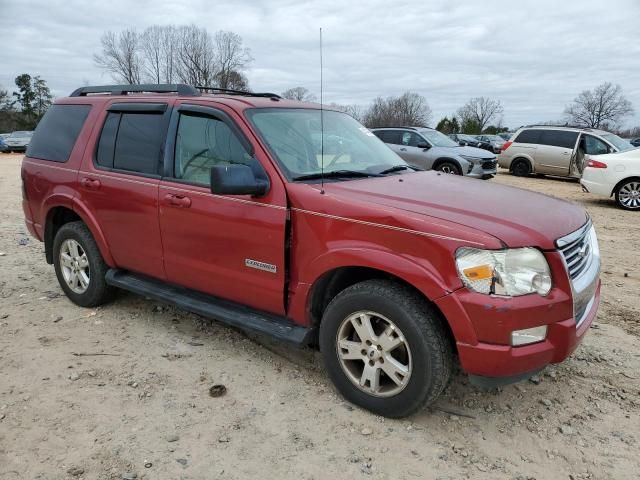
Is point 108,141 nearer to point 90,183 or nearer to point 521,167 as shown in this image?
point 90,183

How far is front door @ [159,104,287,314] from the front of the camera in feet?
10.9

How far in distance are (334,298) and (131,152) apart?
7.11 feet

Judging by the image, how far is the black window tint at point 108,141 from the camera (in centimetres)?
432

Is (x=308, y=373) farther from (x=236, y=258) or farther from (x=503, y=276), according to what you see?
(x=503, y=276)

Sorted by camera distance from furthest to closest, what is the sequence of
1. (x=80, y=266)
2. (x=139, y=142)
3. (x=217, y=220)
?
(x=80, y=266), (x=139, y=142), (x=217, y=220)

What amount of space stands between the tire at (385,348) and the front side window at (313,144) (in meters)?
0.94

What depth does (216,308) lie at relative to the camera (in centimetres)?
372

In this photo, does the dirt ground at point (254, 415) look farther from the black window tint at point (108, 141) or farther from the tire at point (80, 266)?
the black window tint at point (108, 141)

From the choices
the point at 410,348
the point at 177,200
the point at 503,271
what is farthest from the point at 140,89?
the point at 503,271

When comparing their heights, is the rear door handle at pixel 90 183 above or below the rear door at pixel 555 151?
above

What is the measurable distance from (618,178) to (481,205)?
9229mm

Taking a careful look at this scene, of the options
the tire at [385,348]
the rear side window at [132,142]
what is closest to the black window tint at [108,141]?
the rear side window at [132,142]

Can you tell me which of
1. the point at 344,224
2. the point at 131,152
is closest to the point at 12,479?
the point at 344,224

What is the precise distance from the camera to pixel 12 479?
2.57 meters
